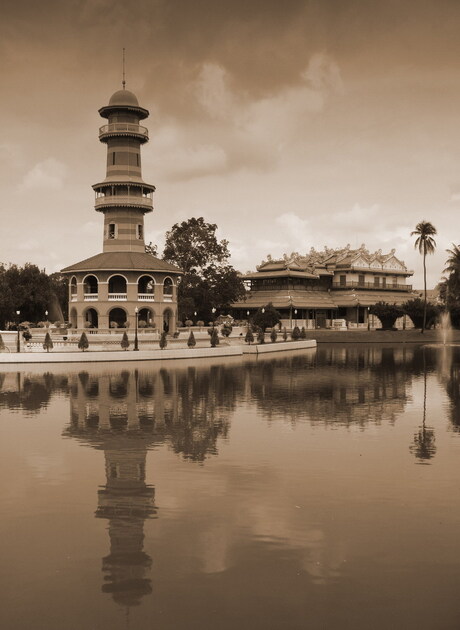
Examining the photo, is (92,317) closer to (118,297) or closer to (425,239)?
(118,297)

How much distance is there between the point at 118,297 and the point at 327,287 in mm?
47518

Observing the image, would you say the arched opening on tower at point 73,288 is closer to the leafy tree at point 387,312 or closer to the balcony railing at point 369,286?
the leafy tree at point 387,312

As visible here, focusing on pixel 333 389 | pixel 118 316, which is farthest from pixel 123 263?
pixel 333 389

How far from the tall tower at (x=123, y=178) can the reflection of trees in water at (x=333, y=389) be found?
2234 cm

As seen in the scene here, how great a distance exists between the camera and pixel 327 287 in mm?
102062

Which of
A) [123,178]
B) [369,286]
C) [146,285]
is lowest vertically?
[146,285]

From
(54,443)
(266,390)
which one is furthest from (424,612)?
(266,390)

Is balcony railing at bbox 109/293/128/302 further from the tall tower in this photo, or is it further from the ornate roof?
the tall tower

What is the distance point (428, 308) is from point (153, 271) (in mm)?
44461

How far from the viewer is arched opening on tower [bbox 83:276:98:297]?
6312 centimetres

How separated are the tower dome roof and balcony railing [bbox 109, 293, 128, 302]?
18.2m

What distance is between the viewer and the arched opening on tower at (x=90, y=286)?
207 ft

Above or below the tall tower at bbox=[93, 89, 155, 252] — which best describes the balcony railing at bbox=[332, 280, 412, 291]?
below

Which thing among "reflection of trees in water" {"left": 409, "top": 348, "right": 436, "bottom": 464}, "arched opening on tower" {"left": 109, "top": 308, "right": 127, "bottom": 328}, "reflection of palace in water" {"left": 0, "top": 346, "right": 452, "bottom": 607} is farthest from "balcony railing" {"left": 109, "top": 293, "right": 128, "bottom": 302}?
"reflection of trees in water" {"left": 409, "top": 348, "right": 436, "bottom": 464}
